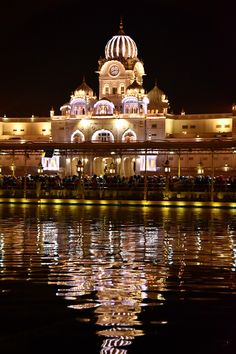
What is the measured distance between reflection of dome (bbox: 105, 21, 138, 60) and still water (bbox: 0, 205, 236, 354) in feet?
207

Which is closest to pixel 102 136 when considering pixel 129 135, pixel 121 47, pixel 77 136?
pixel 77 136

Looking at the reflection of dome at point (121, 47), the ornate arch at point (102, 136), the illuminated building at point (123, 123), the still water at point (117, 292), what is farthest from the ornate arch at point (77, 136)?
the still water at point (117, 292)

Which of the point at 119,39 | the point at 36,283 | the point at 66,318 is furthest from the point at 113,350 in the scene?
the point at 119,39

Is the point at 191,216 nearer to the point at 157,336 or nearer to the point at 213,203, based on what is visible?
the point at 213,203

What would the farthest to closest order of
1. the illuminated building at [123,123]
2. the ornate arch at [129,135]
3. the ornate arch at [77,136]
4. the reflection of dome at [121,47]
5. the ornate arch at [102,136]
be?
the reflection of dome at [121,47] → the ornate arch at [77,136] → the ornate arch at [102,136] → the ornate arch at [129,135] → the illuminated building at [123,123]

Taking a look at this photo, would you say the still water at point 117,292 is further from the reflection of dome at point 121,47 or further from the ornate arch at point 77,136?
the reflection of dome at point 121,47

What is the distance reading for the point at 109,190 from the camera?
1430 inches

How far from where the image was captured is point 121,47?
7988 cm

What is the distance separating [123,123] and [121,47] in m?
10.3

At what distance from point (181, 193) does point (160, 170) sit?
34.5m

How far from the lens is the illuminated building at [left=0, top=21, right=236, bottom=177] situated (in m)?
71.3

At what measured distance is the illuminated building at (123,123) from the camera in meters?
71.3

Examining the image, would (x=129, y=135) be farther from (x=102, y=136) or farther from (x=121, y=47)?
(x=121, y=47)

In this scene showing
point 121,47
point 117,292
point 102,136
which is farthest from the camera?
point 121,47
